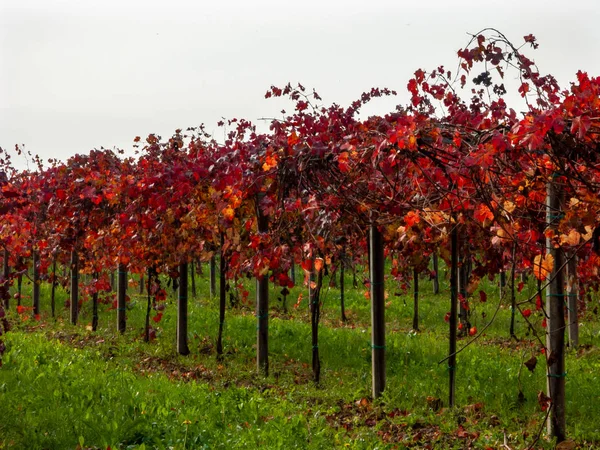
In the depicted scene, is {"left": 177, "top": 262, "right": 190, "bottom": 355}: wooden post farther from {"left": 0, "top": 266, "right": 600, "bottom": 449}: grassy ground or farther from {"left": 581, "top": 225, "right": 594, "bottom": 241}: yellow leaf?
{"left": 581, "top": 225, "right": 594, "bottom": 241}: yellow leaf

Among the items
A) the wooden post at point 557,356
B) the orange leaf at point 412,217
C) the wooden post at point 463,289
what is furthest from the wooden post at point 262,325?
the wooden post at point 557,356

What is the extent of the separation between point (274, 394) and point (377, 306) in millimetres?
1579

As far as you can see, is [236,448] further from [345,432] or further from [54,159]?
[54,159]

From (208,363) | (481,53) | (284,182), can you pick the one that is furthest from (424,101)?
(208,363)

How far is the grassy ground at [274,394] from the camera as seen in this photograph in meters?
4.70

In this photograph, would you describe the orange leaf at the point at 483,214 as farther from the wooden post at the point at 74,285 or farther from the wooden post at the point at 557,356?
the wooden post at the point at 74,285

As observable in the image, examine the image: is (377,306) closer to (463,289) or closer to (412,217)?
(412,217)

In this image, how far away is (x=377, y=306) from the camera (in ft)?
20.7

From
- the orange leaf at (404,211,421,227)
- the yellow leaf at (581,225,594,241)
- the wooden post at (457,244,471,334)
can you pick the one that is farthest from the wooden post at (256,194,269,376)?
the yellow leaf at (581,225,594,241)

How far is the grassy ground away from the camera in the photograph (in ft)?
15.4

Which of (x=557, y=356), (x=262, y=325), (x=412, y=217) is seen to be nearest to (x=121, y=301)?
(x=262, y=325)

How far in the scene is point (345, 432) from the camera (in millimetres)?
5250

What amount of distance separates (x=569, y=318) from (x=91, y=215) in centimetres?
790

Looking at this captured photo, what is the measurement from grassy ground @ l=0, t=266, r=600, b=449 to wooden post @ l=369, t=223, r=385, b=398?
23 cm
